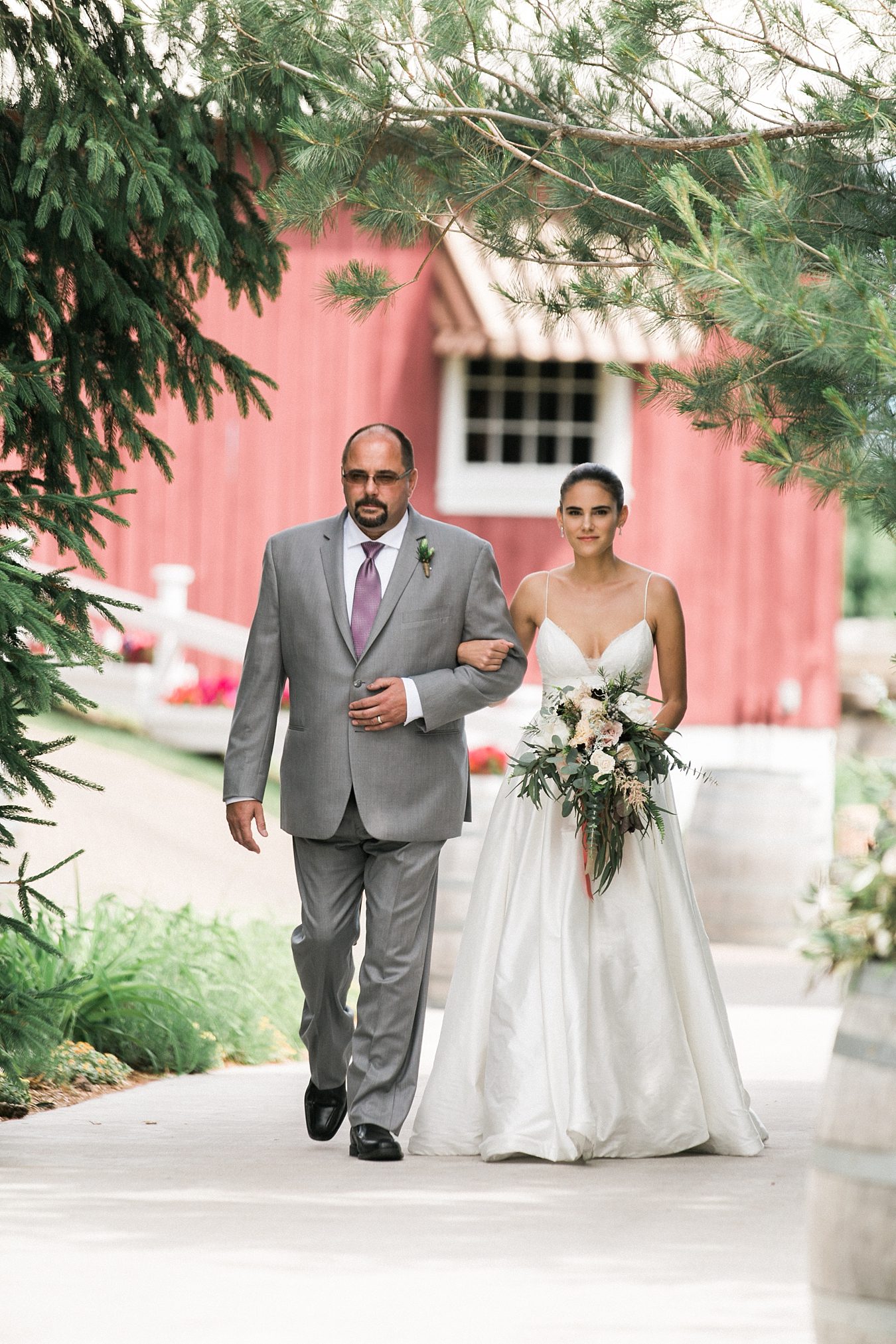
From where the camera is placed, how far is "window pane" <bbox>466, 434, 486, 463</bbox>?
1620 centimetres

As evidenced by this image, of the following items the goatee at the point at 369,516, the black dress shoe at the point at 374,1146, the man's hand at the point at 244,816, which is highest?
the goatee at the point at 369,516

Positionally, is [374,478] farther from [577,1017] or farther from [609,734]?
[577,1017]

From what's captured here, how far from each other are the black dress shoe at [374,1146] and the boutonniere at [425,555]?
5.56ft

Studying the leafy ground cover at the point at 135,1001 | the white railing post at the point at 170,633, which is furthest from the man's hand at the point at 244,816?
the white railing post at the point at 170,633

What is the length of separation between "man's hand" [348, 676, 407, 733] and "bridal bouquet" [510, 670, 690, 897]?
448 millimetres

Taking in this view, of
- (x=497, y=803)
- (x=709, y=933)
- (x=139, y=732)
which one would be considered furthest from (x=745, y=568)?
(x=497, y=803)

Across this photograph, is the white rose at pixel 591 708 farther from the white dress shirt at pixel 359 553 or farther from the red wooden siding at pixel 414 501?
the red wooden siding at pixel 414 501

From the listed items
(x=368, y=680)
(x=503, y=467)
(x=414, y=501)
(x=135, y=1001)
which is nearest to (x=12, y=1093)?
(x=135, y=1001)

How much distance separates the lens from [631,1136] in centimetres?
545

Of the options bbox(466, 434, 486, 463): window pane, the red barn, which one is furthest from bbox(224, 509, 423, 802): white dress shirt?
bbox(466, 434, 486, 463): window pane

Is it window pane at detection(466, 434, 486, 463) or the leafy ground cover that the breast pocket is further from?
window pane at detection(466, 434, 486, 463)

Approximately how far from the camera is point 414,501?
16.3 meters

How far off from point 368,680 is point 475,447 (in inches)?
430

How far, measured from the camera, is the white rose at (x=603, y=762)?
17.9 feet
